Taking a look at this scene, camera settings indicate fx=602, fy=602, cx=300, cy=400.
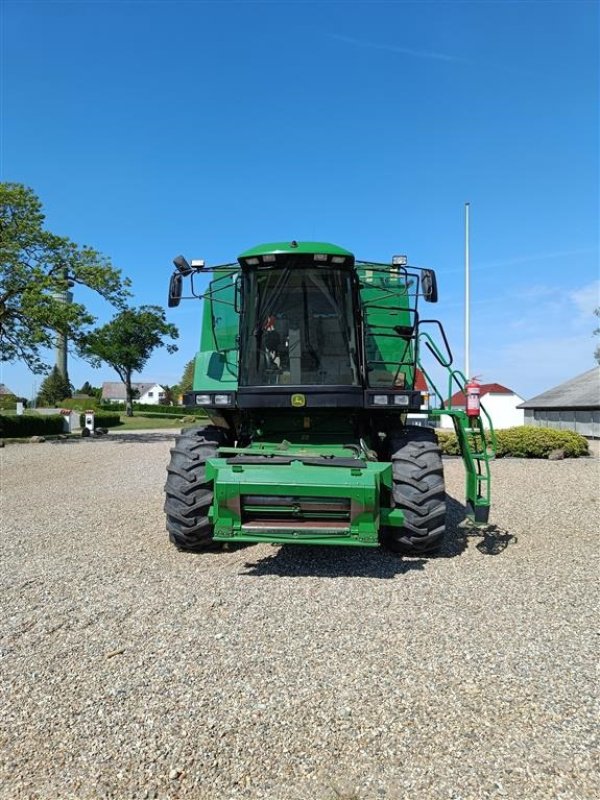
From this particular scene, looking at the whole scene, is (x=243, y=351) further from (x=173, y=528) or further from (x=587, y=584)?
(x=587, y=584)

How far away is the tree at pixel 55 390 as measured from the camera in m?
72.6

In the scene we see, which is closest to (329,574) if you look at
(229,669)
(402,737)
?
(229,669)

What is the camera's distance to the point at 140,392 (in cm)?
13262

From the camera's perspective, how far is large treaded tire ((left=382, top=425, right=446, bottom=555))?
5672 millimetres

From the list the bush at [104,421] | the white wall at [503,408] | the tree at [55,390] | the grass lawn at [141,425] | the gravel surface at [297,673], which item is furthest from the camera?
the tree at [55,390]

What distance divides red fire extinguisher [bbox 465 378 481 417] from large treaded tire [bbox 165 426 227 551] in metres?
2.78

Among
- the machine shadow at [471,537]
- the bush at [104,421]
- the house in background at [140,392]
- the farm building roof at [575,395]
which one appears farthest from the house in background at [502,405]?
the house in background at [140,392]

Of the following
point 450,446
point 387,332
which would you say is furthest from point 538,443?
point 387,332

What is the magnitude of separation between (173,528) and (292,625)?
2.21 metres

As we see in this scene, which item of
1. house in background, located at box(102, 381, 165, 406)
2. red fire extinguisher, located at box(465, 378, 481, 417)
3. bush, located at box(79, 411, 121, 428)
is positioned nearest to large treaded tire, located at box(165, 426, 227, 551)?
red fire extinguisher, located at box(465, 378, 481, 417)

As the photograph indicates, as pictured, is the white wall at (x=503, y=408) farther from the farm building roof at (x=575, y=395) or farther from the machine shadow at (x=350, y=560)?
the machine shadow at (x=350, y=560)

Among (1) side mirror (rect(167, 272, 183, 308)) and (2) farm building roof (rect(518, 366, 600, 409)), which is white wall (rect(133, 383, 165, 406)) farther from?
(1) side mirror (rect(167, 272, 183, 308))

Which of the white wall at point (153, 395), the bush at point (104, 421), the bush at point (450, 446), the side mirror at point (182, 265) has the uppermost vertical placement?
the white wall at point (153, 395)

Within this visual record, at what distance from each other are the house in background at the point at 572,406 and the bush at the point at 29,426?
73.1ft
